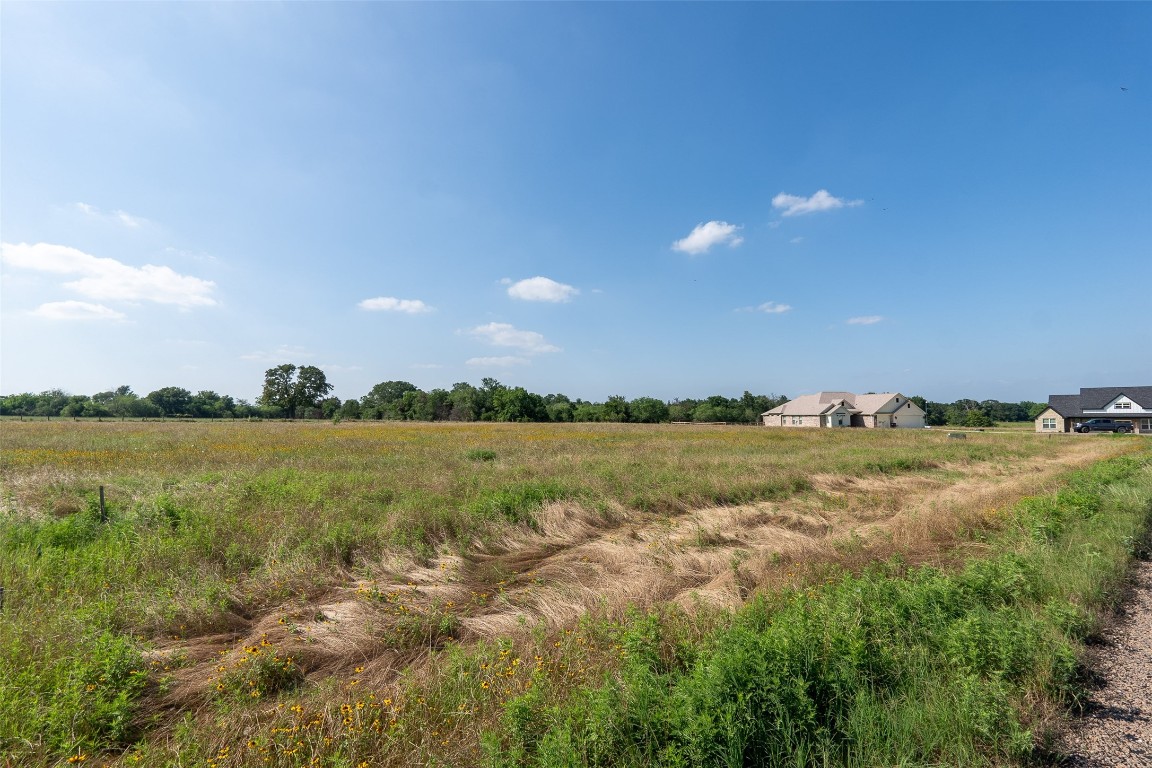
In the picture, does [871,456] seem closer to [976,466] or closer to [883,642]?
[976,466]

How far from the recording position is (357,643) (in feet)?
16.0

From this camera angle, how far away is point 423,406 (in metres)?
98.0

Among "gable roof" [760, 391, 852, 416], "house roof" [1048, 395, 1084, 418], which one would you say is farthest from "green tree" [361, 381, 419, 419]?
"house roof" [1048, 395, 1084, 418]

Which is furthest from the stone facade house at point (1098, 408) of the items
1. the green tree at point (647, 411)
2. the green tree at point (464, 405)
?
the green tree at point (464, 405)

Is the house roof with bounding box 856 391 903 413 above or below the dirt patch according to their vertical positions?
above

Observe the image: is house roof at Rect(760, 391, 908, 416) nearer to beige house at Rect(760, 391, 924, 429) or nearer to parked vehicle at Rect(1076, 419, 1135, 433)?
beige house at Rect(760, 391, 924, 429)

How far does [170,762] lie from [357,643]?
1845 mm

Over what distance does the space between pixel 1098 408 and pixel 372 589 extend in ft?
269

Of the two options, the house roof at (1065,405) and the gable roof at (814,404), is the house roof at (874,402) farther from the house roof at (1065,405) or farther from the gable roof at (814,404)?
the house roof at (1065,405)

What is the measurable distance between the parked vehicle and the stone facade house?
0.67 m

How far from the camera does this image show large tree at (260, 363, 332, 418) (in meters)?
95.7

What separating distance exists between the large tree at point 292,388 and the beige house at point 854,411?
9912 cm

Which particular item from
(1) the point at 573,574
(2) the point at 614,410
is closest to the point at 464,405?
(2) the point at 614,410

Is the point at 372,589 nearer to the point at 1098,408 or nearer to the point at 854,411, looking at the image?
the point at 854,411
